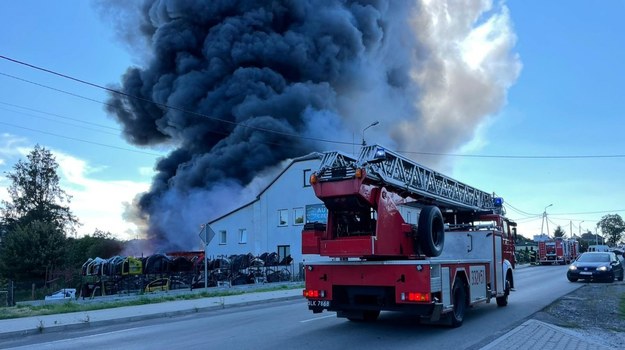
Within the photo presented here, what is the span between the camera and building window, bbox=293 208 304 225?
36.6 meters

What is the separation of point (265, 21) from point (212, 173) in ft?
56.4

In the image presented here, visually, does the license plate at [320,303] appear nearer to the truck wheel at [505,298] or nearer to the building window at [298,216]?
the truck wheel at [505,298]

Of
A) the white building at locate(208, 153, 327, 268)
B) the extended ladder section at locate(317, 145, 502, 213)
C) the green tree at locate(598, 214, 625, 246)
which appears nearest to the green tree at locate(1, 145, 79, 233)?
the white building at locate(208, 153, 327, 268)

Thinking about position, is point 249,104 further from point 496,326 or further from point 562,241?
point 496,326

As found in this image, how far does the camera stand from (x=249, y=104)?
4906cm

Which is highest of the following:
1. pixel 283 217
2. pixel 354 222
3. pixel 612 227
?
pixel 612 227

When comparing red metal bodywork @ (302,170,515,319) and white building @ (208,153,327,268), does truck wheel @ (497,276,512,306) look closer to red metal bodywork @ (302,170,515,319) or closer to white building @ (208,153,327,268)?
red metal bodywork @ (302,170,515,319)

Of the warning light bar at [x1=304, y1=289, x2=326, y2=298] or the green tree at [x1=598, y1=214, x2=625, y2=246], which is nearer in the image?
the warning light bar at [x1=304, y1=289, x2=326, y2=298]

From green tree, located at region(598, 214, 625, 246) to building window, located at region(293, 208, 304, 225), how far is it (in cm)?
11893

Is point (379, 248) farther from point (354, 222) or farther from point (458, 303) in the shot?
point (458, 303)

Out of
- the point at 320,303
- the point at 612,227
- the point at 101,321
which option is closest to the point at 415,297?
the point at 320,303

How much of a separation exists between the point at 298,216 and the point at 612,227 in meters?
123

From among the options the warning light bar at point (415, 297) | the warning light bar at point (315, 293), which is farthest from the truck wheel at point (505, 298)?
the warning light bar at point (315, 293)

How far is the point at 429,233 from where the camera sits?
9.31 meters
